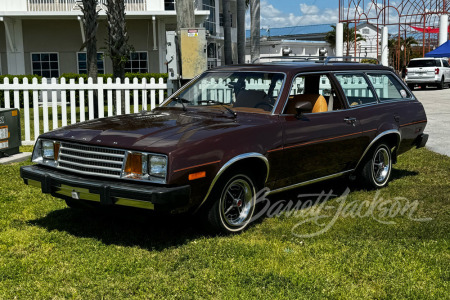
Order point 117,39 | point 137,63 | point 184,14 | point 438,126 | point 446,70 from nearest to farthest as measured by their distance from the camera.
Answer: point 184,14 < point 438,126 < point 117,39 < point 137,63 < point 446,70

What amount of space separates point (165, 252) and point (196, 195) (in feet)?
1.83

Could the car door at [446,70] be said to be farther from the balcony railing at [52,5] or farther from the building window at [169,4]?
the balcony railing at [52,5]

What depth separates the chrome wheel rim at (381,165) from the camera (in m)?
7.32

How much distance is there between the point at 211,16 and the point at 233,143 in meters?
30.8

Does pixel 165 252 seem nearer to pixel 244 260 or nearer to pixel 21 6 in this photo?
pixel 244 260

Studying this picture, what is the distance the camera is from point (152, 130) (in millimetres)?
5102

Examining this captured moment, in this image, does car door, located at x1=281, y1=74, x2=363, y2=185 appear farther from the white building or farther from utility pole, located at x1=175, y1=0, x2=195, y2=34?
the white building

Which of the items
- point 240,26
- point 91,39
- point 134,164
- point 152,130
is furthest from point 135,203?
point 240,26

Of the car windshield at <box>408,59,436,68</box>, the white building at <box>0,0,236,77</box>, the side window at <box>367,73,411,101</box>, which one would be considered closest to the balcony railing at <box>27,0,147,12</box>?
the white building at <box>0,0,236,77</box>

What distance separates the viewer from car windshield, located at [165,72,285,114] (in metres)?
5.95

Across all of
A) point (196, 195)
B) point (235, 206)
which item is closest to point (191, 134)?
point (196, 195)

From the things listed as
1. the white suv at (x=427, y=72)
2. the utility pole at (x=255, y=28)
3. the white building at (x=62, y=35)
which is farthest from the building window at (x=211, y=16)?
Result: the utility pole at (x=255, y=28)

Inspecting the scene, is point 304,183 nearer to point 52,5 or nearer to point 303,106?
point 303,106

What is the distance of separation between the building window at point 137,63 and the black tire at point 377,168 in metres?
21.5
